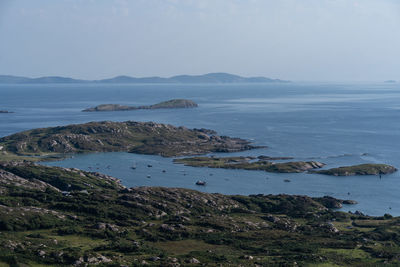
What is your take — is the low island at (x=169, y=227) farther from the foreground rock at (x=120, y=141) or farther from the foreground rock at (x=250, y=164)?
the foreground rock at (x=120, y=141)

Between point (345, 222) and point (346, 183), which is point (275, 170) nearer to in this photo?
point (346, 183)

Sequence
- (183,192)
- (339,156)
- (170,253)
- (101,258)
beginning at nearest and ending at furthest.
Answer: (101,258) < (170,253) < (183,192) < (339,156)

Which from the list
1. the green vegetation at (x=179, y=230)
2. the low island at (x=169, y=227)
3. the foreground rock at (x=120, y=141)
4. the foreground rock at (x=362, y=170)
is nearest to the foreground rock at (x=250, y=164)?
the foreground rock at (x=362, y=170)

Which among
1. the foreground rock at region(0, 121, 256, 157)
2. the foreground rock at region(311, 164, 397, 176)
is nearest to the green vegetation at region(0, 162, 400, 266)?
the foreground rock at region(311, 164, 397, 176)

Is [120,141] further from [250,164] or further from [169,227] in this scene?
[169,227]

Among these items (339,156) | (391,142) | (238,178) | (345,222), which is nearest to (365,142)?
(391,142)

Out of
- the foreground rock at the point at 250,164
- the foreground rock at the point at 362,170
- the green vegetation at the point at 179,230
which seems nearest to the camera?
the green vegetation at the point at 179,230

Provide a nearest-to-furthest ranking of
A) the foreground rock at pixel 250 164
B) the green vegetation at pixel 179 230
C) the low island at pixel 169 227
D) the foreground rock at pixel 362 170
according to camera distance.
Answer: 1. the green vegetation at pixel 179 230
2. the low island at pixel 169 227
3. the foreground rock at pixel 362 170
4. the foreground rock at pixel 250 164
